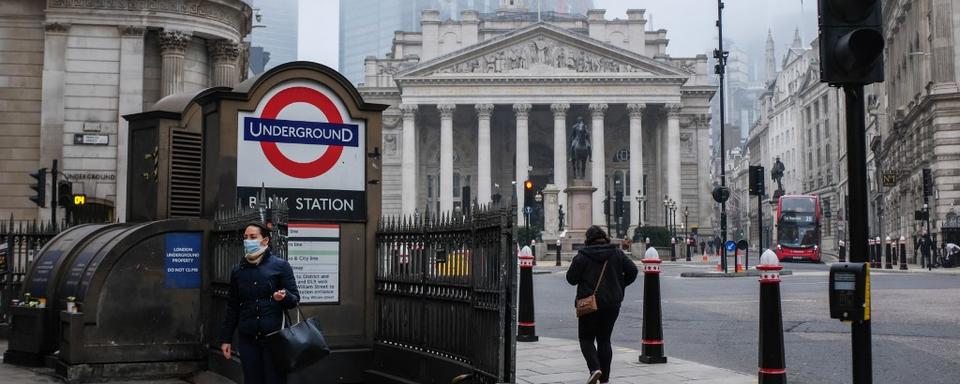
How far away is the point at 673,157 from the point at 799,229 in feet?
99.1

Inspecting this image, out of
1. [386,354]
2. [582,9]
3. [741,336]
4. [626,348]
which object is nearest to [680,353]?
[626,348]

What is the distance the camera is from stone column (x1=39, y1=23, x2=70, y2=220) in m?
35.6

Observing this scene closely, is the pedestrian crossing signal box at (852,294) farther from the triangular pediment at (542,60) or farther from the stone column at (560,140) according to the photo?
the triangular pediment at (542,60)

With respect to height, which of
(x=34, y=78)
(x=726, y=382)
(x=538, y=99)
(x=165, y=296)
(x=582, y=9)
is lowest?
(x=726, y=382)

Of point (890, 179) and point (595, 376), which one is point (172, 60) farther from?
point (890, 179)

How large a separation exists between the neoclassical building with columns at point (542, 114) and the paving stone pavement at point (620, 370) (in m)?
70.0

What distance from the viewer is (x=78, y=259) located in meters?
11.1

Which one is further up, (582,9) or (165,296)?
(582,9)

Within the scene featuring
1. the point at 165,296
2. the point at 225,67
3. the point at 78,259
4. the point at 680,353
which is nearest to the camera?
the point at 165,296

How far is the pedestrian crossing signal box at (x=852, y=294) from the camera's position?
5.45 m

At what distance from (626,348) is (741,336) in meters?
2.29

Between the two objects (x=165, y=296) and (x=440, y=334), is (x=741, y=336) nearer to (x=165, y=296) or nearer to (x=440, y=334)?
(x=440, y=334)

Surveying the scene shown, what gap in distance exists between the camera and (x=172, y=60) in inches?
1455

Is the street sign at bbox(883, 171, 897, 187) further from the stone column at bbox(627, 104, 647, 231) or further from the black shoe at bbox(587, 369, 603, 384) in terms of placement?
the black shoe at bbox(587, 369, 603, 384)
